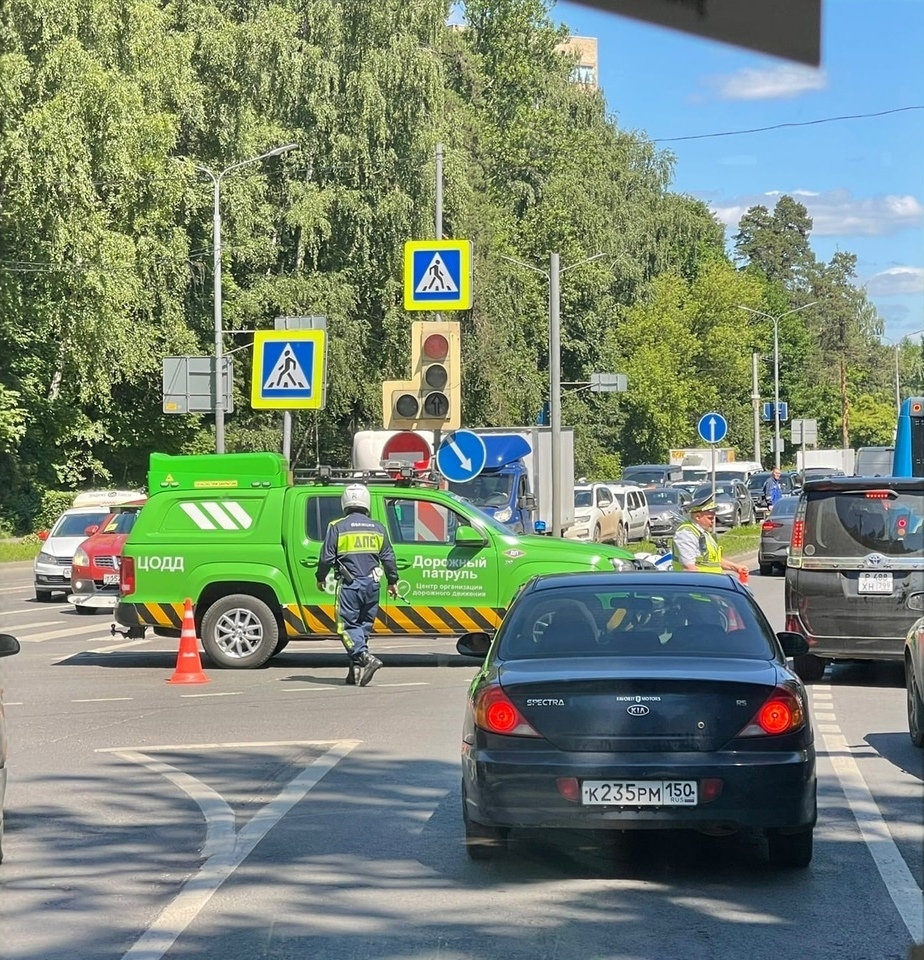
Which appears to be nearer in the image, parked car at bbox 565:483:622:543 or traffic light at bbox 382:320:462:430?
traffic light at bbox 382:320:462:430

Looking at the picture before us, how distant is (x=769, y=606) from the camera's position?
2427 centimetres

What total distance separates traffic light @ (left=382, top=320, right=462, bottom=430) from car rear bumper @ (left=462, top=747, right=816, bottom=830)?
12056 mm

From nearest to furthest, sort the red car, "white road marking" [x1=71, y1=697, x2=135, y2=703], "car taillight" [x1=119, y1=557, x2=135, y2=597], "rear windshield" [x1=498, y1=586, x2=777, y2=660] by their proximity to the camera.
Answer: "rear windshield" [x1=498, y1=586, x2=777, y2=660]
"white road marking" [x1=71, y1=697, x2=135, y2=703]
"car taillight" [x1=119, y1=557, x2=135, y2=597]
the red car

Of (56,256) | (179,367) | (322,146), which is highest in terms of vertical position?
(322,146)

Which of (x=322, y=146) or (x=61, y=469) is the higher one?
(x=322, y=146)

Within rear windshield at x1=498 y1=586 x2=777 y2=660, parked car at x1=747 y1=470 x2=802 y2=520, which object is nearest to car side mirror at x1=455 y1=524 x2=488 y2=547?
rear windshield at x1=498 y1=586 x2=777 y2=660

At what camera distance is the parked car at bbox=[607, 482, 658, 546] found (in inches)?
1740

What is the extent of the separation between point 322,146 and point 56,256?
10.9m

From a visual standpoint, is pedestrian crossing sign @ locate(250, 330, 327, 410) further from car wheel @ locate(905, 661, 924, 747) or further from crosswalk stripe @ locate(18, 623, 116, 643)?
car wheel @ locate(905, 661, 924, 747)

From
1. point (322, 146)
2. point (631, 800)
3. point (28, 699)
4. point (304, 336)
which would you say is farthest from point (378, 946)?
point (322, 146)

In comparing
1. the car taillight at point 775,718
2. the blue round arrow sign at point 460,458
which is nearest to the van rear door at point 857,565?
the blue round arrow sign at point 460,458

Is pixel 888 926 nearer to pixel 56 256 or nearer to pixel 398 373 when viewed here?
pixel 56 256

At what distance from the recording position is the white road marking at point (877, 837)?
6848mm

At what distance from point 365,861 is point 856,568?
341 inches
